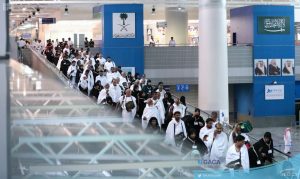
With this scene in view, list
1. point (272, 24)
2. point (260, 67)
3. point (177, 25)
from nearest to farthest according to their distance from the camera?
point (272, 24)
point (260, 67)
point (177, 25)

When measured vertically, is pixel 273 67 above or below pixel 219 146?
above

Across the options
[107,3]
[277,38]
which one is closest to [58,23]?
[107,3]

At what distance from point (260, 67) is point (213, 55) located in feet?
23.7

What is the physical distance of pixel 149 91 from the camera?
50.5ft

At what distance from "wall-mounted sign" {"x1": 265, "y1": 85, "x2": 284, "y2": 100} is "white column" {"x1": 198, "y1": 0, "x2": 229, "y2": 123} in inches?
258

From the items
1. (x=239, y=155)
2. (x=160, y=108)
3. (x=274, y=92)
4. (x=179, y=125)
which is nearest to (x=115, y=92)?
(x=160, y=108)

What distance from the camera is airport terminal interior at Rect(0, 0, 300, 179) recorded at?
196 cm

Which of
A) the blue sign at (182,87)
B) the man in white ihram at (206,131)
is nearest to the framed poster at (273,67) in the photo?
the blue sign at (182,87)

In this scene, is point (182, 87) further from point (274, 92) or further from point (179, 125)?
point (179, 125)

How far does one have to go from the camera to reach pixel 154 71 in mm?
31234

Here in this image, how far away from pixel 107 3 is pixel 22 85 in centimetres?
2954

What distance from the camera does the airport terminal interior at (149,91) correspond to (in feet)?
6.44

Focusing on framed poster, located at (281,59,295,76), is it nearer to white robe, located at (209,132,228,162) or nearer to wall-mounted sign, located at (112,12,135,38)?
wall-mounted sign, located at (112,12,135,38)

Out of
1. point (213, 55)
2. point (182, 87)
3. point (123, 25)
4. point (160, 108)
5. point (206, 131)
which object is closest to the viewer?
point (206, 131)
